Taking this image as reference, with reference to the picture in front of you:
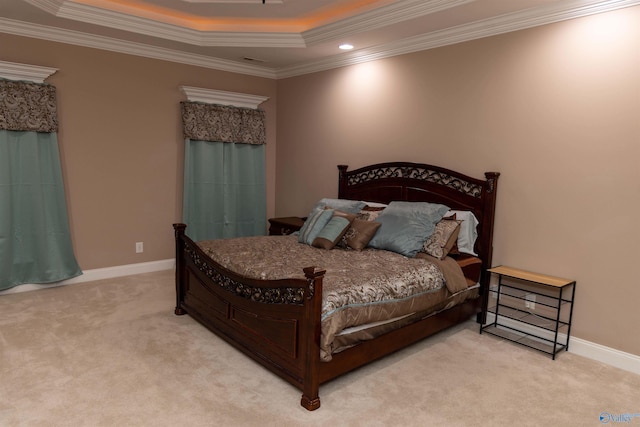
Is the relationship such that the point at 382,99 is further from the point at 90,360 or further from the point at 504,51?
the point at 90,360

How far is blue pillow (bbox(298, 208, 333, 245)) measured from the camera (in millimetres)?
3926

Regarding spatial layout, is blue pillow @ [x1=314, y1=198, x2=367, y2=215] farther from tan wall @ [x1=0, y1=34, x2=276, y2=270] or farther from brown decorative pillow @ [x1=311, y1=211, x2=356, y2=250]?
tan wall @ [x1=0, y1=34, x2=276, y2=270]

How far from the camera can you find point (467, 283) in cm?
354

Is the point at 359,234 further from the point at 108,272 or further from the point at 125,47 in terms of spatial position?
the point at 125,47

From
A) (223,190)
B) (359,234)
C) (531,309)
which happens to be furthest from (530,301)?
(223,190)

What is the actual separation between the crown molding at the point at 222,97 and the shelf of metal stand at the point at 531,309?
364cm

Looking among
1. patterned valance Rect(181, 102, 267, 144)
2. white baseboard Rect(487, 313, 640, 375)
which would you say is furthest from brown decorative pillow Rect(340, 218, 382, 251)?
patterned valance Rect(181, 102, 267, 144)

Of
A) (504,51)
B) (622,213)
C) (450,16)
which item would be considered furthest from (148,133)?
(622,213)

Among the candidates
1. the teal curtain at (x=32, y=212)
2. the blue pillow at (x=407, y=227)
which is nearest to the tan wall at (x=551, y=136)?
the blue pillow at (x=407, y=227)

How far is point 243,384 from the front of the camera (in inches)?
106

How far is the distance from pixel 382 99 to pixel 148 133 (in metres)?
2.67

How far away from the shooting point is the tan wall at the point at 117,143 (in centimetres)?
439

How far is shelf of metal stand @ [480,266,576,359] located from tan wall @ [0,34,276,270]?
3.69 metres

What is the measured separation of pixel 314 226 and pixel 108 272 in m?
2.51
